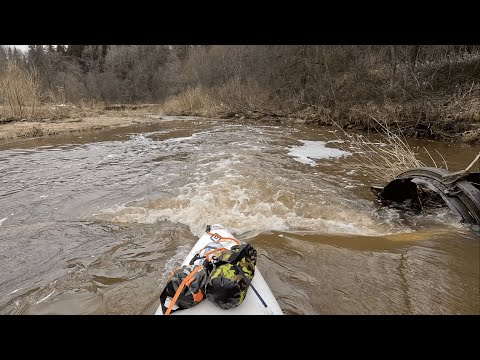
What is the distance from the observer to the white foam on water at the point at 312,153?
902cm

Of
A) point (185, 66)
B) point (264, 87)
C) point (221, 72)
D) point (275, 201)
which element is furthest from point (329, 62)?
point (185, 66)

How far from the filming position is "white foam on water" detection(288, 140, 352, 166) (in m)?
9.02

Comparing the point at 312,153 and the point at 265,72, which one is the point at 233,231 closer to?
the point at 312,153

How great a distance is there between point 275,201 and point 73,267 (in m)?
3.46

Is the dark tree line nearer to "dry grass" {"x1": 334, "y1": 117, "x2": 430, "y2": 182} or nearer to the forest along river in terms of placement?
"dry grass" {"x1": 334, "y1": 117, "x2": 430, "y2": 182}

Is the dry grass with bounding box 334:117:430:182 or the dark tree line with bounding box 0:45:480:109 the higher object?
the dark tree line with bounding box 0:45:480:109

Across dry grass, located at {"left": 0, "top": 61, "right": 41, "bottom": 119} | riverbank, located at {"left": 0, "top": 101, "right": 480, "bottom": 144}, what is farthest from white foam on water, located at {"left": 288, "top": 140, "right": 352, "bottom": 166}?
dry grass, located at {"left": 0, "top": 61, "right": 41, "bottom": 119}

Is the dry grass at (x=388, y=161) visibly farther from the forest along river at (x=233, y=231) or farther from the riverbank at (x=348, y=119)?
the riverbank at (x=348, y=119)

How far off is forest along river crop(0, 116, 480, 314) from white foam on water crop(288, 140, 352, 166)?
0.95 feet

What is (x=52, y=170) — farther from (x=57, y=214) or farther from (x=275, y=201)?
(x=275, y=201)

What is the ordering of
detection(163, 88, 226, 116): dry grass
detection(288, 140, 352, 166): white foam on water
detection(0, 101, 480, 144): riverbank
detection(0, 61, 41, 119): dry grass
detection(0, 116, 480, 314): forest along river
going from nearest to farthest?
1. detection(0, 116, 480, 314): forest along river
2. detection(288, 140, 352, 166): white foam on water
3. detection(0, 101, 480, 144): riverbank
4. detection(0, 61, 41, 119): dry grass
5. detection(163, 88, 226, 116): dry grass

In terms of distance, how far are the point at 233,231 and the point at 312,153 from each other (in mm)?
6068

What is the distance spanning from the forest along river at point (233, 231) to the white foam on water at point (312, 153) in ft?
0.95

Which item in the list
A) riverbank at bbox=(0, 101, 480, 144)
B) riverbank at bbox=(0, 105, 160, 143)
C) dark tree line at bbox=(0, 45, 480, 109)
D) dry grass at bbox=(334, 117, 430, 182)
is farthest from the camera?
dark tree line at bbox=(0, 45, 480, 109)
